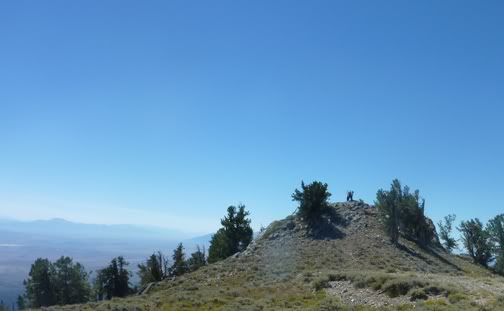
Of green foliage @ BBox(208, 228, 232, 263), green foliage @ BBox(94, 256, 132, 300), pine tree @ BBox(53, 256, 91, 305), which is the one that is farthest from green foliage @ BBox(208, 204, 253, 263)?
pine tree @ BBox(53, 256, 91, 305)

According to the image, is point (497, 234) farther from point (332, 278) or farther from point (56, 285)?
point (56, 285)

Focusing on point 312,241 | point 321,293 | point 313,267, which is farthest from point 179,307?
point 312,241

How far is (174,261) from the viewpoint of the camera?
78125 millimetres

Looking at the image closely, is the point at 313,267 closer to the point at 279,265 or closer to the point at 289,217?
the point at 279,265

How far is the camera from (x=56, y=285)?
89375mm

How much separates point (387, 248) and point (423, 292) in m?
30.0

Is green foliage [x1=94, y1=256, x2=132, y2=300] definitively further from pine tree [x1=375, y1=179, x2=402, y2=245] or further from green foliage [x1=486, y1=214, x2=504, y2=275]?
green foliage [x1=486, y1=214, x2=504, y2=275]

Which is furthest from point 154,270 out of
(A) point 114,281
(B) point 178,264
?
(A) point 114,281

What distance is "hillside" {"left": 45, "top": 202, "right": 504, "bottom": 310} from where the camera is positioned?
25.9m

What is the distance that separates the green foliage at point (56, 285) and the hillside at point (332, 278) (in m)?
46.5

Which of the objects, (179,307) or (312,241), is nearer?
(179,307)

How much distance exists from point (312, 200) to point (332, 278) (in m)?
32.1

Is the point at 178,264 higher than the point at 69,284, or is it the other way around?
the point at 178,264

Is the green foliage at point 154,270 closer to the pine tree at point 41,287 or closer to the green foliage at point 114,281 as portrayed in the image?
the green foliage at point 114,281
